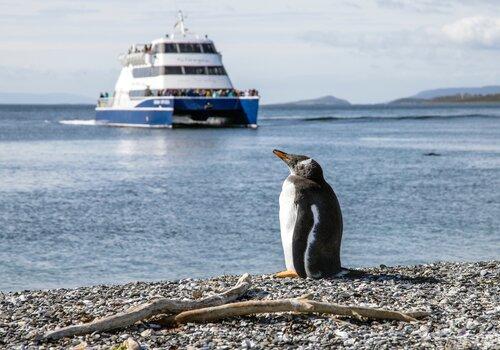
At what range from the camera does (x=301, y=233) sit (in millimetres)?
11141

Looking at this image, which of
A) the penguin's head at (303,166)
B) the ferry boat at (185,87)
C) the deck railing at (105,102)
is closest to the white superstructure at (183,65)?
the ferry boat at (185,87)

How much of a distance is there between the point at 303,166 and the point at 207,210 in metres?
15.7

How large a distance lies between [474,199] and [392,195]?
9.31ft

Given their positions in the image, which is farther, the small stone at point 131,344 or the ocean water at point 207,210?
the ocean water at point 207,210

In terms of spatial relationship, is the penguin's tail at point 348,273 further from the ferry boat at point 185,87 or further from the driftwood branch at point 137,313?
the ferry boat at point 185,87

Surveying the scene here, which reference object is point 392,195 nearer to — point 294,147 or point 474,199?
point 474,199

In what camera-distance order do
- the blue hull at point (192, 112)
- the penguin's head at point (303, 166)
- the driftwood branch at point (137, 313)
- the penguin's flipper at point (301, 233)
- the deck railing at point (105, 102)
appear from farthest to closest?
the deck railing at point (105, 102) → the blue hull at point (192, 112) → the penguin's head at point (303, 166) → the penguin's flipper at point (301, 233) → the driftwood branch at point (137, 313)

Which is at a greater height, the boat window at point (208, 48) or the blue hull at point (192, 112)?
the boat window at point (208, 48)

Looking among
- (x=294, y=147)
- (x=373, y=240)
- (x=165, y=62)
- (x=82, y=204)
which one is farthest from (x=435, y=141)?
(x=373, y=240)

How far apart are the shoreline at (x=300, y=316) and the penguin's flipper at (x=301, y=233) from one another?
0.25 m

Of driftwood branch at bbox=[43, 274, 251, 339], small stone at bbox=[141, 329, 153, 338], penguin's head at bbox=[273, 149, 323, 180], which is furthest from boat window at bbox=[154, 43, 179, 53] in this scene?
small stone at bbox=[141, 329, 153, 338]

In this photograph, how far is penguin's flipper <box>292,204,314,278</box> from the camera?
1107cm

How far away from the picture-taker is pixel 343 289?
10258 mm

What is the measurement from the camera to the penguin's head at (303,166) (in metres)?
11.3
